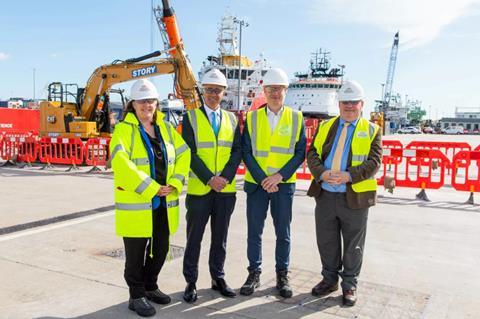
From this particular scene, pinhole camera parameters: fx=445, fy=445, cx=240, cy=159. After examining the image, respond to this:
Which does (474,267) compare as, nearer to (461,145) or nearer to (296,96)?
(461,145)

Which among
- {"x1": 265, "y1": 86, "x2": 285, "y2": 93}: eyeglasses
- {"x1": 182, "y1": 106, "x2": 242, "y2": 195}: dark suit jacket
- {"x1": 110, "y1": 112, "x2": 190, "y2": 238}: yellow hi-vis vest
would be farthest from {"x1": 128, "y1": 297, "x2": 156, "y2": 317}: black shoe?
{"x1": 265, "y1": 86, "x2": 285, "y2": 93}: eyeglasses

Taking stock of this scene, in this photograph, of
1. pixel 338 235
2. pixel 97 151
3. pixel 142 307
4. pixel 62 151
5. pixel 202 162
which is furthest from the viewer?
pixel 62 151

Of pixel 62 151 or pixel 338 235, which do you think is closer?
pixel 338 235

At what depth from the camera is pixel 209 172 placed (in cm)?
401

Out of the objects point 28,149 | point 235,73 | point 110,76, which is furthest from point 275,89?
point 235,73

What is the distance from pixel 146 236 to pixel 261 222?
113cm

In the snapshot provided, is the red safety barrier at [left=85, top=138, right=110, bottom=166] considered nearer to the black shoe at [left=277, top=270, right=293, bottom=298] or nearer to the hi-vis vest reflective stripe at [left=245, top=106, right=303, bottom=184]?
the hi-vis vest reflective stripe at [left=245, top=106, right=303, bottom=184]

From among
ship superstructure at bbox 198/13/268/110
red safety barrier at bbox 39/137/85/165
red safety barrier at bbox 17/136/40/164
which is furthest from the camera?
ship superstructure at bbox 198/13/268/110

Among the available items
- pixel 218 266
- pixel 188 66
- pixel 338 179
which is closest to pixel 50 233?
pixel 218 266

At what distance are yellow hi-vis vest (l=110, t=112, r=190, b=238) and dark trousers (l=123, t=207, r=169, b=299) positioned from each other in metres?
0.08

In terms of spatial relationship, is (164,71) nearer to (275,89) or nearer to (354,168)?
(275,89)

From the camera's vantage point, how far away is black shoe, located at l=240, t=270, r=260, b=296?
4.14 metres

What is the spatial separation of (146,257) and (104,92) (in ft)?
40.2

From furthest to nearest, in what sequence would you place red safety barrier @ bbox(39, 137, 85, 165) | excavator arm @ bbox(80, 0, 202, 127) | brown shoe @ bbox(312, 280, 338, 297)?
red safety barrier @ bbox(39, 137, 85, 165)
excavator arm @ bbox(80, 0, 202, 127)
brown shoe @ bbox(312, 280, 338, 297)
